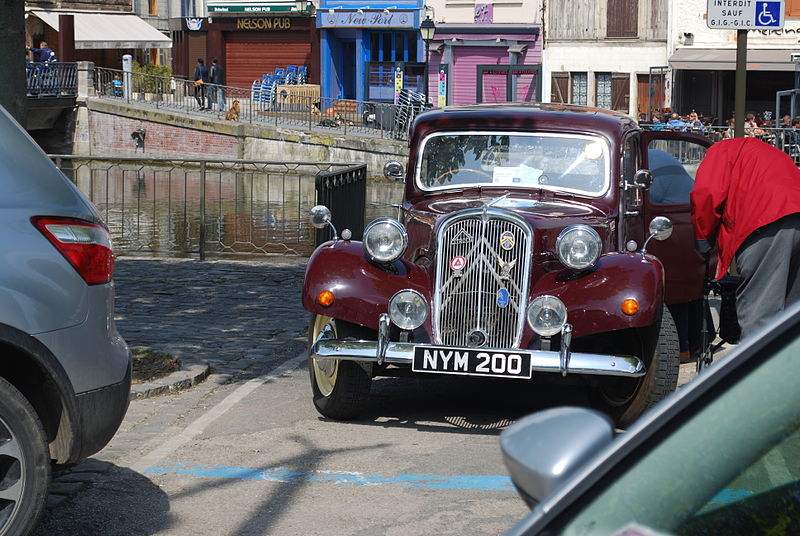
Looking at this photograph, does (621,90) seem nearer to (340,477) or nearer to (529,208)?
(529,208)

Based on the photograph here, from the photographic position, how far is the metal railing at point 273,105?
37.8m

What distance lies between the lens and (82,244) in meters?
5.04

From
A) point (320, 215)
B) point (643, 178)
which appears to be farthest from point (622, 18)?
point (320, 215)

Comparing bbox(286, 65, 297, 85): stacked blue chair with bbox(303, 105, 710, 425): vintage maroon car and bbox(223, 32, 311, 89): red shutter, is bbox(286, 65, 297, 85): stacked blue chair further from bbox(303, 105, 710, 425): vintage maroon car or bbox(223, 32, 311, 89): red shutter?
bbox(303, 105, 710, 425): vintage maroon car

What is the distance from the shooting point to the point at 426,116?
8.78 m

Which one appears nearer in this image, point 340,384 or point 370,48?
point 340,384

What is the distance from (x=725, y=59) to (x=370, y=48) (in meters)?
14.1

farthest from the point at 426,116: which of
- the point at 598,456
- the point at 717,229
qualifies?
the point at 598,456

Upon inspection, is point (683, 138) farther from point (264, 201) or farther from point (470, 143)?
point (264, 201)

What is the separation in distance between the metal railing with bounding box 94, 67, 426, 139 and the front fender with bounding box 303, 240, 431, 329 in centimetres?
2921

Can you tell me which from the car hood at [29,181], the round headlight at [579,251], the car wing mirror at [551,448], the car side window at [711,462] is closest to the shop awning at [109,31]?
the round headlight at [579,251]

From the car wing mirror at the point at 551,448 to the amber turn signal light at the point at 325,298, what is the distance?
4.93 metres

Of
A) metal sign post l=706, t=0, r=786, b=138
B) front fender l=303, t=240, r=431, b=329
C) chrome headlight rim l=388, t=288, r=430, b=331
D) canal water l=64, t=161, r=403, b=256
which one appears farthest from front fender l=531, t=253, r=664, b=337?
canal water l=64, t=161, r=403, b=256

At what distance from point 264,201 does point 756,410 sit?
13593mm
